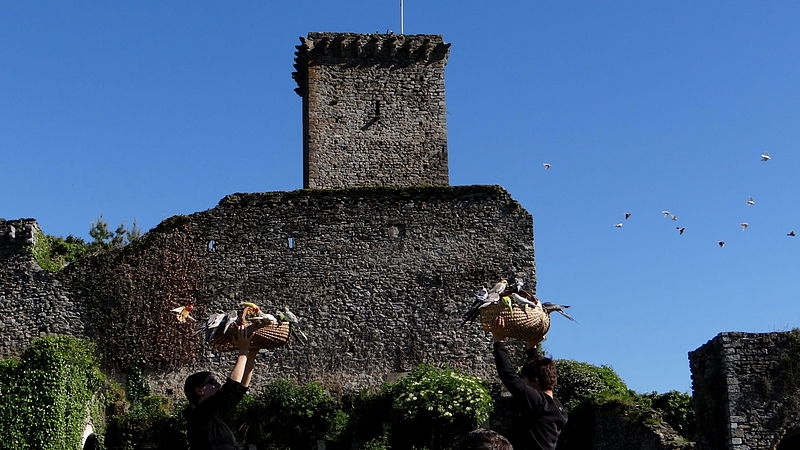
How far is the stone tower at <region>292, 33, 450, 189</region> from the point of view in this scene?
28.5 metres

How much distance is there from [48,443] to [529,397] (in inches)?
578

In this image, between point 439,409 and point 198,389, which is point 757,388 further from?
point 198,389

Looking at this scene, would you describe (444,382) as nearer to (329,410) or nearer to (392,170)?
(329,410)

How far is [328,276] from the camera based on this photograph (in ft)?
80.4

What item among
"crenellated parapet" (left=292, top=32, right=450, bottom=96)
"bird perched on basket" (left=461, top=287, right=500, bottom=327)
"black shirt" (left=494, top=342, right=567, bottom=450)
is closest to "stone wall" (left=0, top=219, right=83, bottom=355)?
"crenellated parapet" (left=292, top=32, right=450, bottom=96)

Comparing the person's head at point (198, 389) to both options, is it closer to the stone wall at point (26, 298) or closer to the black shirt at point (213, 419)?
the black shirt at point (213, 419)

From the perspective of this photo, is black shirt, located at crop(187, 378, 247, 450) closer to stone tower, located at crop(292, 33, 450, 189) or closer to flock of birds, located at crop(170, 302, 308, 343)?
flock of birds, located at crop(170, 302, 308, 343)

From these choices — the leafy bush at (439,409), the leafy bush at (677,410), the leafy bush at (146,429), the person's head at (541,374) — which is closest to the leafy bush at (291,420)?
the leafy bush at (146,429)

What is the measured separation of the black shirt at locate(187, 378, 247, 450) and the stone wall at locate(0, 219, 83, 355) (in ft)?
52.5

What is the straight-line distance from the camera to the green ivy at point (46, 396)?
845 inches

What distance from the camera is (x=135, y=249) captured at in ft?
80.3

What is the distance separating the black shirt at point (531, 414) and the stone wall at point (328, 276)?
15.4 metres

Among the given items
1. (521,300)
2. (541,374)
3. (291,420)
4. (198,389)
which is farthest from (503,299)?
(291,420)

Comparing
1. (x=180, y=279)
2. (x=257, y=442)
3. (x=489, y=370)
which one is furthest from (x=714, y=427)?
(x=180, y=279)
